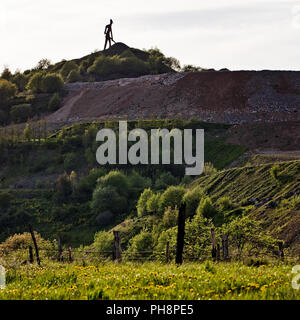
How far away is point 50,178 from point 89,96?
3599 centimetres

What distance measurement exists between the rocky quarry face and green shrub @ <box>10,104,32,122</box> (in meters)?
7.99

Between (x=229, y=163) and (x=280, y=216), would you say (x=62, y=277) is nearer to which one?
(x=280, y=216)

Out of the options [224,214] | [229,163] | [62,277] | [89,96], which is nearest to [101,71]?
[89,96]

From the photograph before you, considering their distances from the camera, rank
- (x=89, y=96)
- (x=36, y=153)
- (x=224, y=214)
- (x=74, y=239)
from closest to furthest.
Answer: (x=224, y=214)
(x=74, y=239)
(x=36, y=153)
(x=89, y=96)

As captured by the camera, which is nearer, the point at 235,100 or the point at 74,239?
the point at 74,239

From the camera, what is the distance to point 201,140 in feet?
236

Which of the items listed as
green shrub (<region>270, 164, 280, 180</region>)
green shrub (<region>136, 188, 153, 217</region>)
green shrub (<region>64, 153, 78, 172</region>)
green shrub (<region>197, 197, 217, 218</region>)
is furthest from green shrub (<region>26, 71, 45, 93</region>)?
green shrub (<region>270, 164, 280, 180</region>)

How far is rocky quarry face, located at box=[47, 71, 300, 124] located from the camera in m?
81.2

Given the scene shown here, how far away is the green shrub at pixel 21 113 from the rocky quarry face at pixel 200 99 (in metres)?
7.99

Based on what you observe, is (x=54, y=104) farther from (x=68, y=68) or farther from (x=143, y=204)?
(x=143, y=204)

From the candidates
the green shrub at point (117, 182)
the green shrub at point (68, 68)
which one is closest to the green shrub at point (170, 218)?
the green shrub at point (117, 182)

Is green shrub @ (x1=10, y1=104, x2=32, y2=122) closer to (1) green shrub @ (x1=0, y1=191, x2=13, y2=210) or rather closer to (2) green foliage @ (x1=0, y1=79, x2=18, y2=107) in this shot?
(2) green foliage @ (x1=0, y1=79, x2=18, y2=107)

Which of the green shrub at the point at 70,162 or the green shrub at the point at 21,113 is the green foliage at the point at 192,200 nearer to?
the green shrub at the point at 70,162

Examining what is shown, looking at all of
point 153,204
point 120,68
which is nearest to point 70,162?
point 153,204
